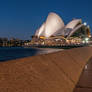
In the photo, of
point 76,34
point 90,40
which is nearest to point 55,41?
point 76,34

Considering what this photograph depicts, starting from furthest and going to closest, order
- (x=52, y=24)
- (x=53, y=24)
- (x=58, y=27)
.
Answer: (x=58, y=27) < (x=53, y=24) < (x=52, y=24)

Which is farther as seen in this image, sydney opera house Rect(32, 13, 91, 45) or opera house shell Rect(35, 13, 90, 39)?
sydney opera house Rect(32, 13, 91, 45)

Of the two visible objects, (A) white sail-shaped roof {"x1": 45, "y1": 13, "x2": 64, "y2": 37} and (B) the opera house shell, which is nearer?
(A) white sail-shaped roof {"x1": 45, "y1": 13, "x2": 64, "y2": 37}

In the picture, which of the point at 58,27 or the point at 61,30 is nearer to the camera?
the point at 58,27

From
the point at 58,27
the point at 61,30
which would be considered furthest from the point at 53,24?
the point at 61,30

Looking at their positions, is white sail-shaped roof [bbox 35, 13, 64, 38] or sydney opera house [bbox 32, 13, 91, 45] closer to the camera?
white sail-shaped roof [bbox 35, 13, 64, 38]

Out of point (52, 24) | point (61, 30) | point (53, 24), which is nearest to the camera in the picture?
point (52, 24)

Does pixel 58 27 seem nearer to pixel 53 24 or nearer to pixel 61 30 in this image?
pixel 61 30

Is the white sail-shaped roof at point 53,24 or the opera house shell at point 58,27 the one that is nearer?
the white sail-shaped roof at point 53,24

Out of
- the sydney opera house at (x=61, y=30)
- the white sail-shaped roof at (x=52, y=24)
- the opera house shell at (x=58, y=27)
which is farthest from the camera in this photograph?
the sydney opera house at (x=61, y=30)

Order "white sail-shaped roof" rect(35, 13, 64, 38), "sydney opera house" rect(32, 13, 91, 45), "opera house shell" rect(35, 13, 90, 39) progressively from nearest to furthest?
1. "white sail-shaped roof" rect(35, 13, 64, 38)
2. "opera house shell" rect(35, 13, 90, 39)
3. "sydney opera house" rect(32, 13, 91, 45)

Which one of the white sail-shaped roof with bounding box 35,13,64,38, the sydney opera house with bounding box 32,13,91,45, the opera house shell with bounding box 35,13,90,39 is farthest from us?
the sydney opera house with bounding box 32,13,91,45

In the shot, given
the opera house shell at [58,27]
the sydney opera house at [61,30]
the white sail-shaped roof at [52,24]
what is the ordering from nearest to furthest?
1. the white sail-shaped roof at [52,24]
2. the opera house shell at [58,27]
3. the sydney opera house at [61,30]

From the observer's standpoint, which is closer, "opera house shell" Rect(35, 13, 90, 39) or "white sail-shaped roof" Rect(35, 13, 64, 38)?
"white sail-shaped roof" Rect(35, 13, 64, 38)
